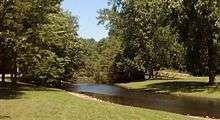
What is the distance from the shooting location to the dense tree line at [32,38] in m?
41.3

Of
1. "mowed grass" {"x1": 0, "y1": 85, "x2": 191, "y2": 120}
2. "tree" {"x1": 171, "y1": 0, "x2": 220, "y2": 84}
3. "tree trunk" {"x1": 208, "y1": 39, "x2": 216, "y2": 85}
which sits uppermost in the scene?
"tree" {"x1": 171, "y1": 0, "x2": 220, "y2": 84}

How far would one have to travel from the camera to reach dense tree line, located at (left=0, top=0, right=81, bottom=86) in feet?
136

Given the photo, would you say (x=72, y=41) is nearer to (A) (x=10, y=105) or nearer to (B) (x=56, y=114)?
(A) (x=10, y=105)

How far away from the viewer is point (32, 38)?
48.7 metres

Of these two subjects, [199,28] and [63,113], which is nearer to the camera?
[63,113]

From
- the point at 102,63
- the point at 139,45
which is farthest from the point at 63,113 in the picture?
the point at 102,63

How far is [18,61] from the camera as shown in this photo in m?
49.0

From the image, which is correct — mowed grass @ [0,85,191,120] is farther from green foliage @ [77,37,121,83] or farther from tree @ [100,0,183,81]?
green foliage @ [77,37,121,83]

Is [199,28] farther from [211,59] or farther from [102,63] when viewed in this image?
[102,63]

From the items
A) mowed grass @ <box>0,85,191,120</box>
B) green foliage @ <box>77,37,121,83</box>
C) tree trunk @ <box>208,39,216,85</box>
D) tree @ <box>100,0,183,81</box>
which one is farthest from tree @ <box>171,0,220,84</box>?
green foliage @ <box>77,37,121,83</box>

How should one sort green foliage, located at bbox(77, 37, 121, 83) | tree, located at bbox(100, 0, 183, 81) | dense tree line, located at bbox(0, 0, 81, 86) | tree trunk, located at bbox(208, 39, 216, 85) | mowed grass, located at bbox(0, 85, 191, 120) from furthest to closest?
green foliage, located at bbox(77, 37, 121, 83) → tree, located at bbox(100, 0, 183, 81) → tree trunk, located at bbox(208, 39, 216, 85) → dense tree line, located at bbox(0, 0, 81, 86) → mowed grass, located at bbox(0, 85, 191, 120)

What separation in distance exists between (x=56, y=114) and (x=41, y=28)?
74.8 feet

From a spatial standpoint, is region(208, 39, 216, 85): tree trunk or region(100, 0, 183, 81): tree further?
region(100, 0, 183, 81): tree

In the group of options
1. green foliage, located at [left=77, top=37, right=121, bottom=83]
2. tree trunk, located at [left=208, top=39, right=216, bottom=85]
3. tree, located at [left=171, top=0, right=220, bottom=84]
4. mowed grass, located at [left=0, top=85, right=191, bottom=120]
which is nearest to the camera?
mowed grass, located at [left=0, top=85, right=191, bottom=120]
